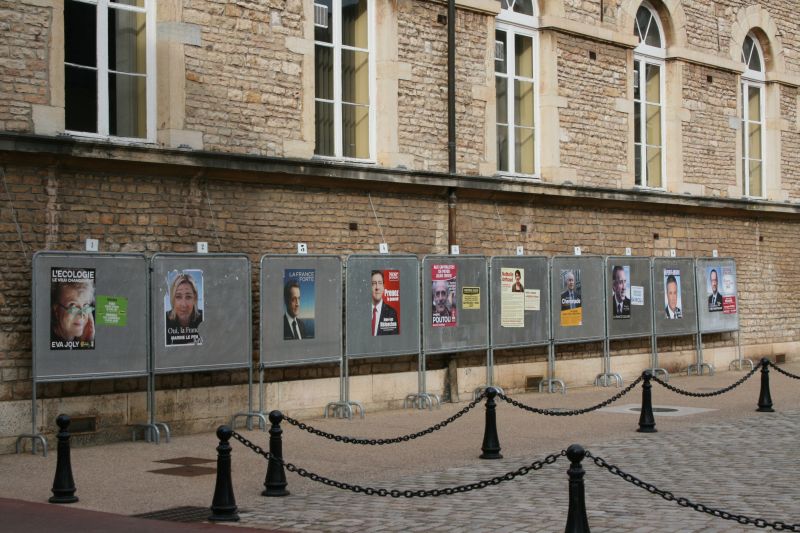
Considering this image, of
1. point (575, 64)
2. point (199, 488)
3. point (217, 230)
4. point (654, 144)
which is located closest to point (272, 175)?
point (217, 230)

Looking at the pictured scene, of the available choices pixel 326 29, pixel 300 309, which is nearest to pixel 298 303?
pixel 300 309

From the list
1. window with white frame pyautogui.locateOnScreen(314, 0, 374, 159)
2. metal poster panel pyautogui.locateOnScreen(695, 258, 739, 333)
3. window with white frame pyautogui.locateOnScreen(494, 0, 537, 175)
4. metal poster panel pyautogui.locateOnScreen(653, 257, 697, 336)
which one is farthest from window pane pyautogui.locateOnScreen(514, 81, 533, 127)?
metal poster panel pyautogui.locateOnScreen(695, 258, 739, 333)

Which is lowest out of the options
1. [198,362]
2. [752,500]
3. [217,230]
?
[752,500]

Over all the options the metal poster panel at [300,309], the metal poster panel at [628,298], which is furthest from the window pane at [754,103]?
the metal poster panel at [300,309]

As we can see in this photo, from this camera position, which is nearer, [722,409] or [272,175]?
[272,175]

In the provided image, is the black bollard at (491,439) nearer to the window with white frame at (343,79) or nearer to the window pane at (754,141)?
the window with white frame at (343,79)

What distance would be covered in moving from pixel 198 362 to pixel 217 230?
1751 millimetres

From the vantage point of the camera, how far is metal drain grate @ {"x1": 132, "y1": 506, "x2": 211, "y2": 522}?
939cm

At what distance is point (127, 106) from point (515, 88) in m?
7.78

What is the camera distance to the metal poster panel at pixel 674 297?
2277cm

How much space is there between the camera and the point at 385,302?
56.6 ft

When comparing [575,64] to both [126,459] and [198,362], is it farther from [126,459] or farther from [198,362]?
[126,459]

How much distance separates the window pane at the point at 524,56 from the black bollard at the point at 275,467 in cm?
1180

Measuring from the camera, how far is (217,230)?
15.6m
